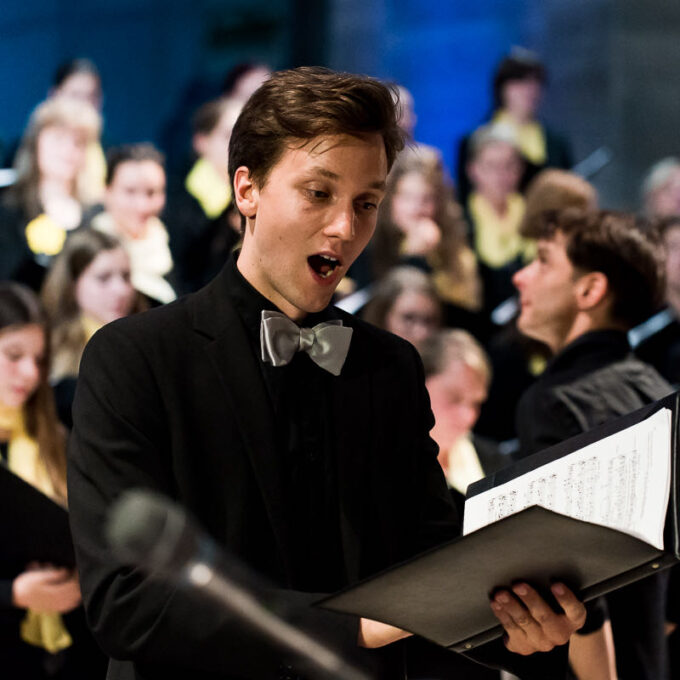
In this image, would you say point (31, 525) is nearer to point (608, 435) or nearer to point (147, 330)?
point (147, 330)

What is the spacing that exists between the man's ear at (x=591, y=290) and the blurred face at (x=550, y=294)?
19 mm

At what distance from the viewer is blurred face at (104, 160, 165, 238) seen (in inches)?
226

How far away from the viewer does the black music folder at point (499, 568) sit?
1.63 metres

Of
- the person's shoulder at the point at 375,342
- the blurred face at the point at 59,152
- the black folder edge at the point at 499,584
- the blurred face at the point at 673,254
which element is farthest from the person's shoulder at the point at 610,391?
the blurred face at the point at 59,152

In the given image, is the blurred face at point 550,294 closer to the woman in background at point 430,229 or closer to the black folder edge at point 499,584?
the black folder edge at point 499,584

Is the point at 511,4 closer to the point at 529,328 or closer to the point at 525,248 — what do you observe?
the point at 525,248

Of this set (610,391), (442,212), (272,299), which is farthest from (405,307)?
(272,299)

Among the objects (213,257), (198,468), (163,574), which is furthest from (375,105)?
(213,257)

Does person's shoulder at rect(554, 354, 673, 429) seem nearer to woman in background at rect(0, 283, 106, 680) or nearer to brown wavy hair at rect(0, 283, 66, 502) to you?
woman in background at rect(0, 283, 106, 680)

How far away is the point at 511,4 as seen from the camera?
32.1 ft

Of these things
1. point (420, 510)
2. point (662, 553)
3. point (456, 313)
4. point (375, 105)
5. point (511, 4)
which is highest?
point (511, 4)

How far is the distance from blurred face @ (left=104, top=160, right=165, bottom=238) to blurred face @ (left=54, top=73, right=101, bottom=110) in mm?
796

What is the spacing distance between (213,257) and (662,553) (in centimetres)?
421

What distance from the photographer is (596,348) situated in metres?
3.49
